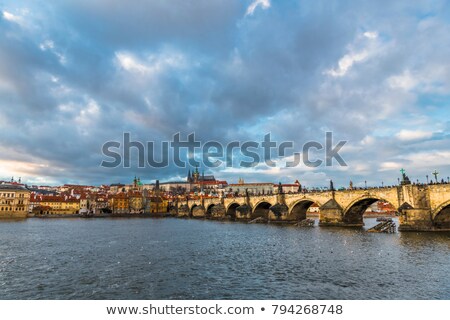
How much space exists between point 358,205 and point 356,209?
154cm

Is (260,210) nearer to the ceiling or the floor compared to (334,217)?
nearer to the ceiling

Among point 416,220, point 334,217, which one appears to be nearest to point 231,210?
point 334,217

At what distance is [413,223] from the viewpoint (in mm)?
39781

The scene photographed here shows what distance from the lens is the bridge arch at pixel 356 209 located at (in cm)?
4936

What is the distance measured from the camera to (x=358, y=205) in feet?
172

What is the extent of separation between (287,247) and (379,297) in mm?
16864

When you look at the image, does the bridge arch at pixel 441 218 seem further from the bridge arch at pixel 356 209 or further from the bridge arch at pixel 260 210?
the bridge arch at pixel 260 210

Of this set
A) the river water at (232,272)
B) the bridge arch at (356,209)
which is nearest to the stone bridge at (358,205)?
the bridge arch at (356,209)

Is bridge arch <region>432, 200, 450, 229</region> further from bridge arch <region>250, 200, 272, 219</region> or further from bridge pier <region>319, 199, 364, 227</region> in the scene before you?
bridge arch <region>250, 200, 272, 219</region>

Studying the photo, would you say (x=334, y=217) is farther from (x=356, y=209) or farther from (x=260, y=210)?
(x=260, y=210)

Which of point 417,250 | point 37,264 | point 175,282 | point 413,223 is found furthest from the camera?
point 413,223

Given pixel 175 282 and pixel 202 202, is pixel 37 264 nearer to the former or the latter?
pixel 175 282
